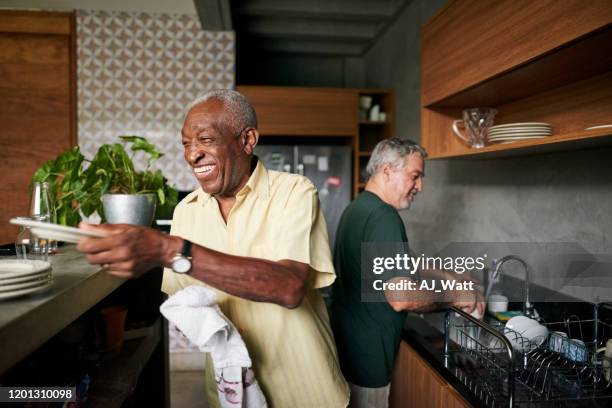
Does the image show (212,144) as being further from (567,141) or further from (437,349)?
(437,349)

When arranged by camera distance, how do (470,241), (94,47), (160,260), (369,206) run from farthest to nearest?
(94,47)
(470,241)
(369,206)
(160,260)

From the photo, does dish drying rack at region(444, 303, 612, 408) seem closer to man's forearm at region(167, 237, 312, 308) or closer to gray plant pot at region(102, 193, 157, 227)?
man's forearm at region(167, 237, 312, 308)

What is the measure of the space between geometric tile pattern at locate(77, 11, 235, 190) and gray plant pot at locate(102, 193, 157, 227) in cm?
258

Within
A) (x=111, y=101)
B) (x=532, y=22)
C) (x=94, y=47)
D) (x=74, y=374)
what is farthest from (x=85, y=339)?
(x=94, y=47)

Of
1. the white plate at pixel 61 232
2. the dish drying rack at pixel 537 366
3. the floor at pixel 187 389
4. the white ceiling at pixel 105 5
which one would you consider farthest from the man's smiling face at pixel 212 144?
the white ceiling at pixel 105 5

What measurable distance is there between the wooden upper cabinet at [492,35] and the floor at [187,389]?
8.39ft

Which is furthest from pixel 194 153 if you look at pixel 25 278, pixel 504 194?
pixel 504 194

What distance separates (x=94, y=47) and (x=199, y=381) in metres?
3.01

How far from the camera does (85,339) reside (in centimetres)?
167

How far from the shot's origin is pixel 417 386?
1702 millimetres

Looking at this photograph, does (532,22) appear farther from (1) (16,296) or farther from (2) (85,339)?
(2) (85,339)

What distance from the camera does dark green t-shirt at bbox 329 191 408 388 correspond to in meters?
1.71

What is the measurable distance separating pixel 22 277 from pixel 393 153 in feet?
4.73

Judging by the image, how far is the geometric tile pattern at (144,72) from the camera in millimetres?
3967
